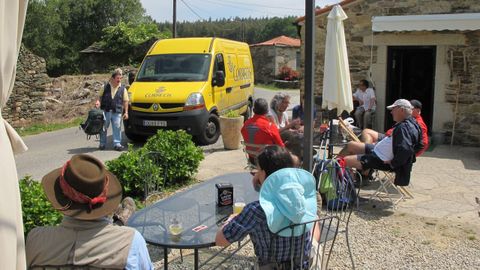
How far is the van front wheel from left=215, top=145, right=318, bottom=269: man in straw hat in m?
7.23

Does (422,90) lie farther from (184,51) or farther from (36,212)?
(36,212)

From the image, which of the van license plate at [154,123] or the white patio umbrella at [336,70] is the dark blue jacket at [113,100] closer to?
the van license plate at [154,123]

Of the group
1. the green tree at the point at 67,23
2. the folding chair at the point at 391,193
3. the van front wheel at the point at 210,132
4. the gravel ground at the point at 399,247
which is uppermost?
the green tree at the point at 67,23

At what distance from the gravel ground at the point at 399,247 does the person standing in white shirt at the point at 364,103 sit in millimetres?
5150

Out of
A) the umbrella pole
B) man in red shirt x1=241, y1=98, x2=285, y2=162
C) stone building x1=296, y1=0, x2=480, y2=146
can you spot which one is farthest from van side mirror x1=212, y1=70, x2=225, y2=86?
the umbrella pole

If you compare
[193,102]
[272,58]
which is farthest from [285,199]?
[272,58]

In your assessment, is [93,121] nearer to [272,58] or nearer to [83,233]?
[83,233]

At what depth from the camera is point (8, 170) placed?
6.19 feet

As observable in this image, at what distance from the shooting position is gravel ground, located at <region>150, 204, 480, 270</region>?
175 inches

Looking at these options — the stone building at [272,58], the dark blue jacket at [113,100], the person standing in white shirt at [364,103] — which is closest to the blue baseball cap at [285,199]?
the dark blue jacket at [113,100]

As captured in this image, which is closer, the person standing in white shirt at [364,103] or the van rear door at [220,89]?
the person standing in white shirt at [364,103]

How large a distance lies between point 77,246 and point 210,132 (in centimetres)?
828

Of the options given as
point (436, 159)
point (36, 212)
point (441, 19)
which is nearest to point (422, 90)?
point (441, 19)

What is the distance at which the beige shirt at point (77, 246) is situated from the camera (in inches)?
89.7
